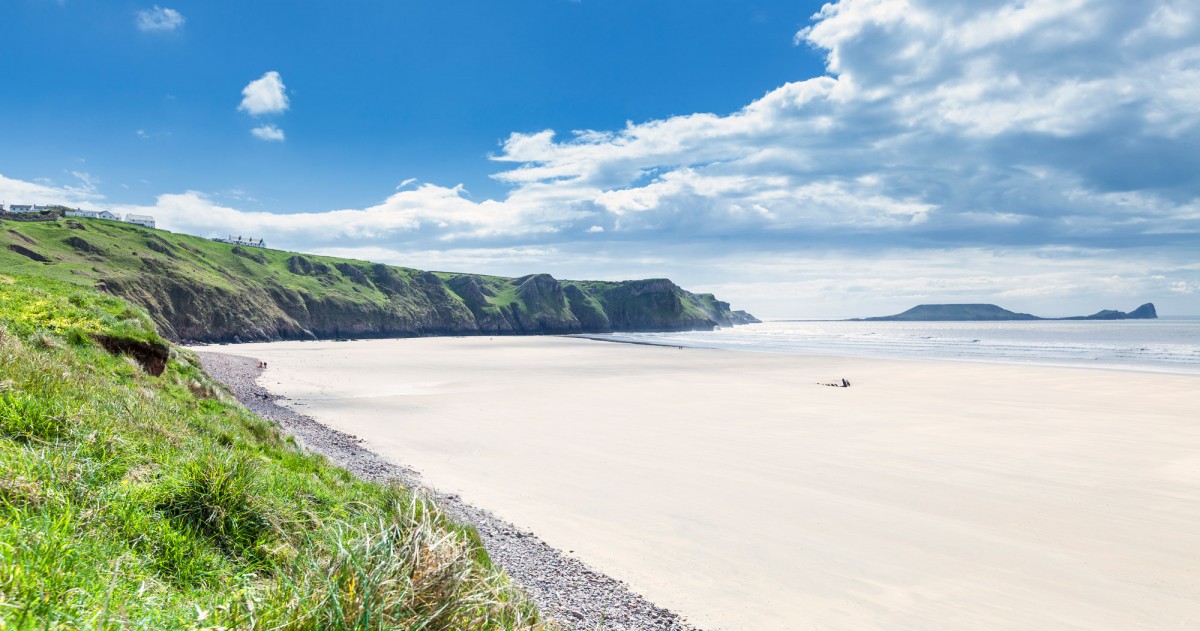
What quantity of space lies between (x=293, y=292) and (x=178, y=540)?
12244 cm

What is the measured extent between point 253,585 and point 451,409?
916 inches

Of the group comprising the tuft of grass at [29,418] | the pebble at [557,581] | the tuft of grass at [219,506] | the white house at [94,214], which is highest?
the white house at [94,214]

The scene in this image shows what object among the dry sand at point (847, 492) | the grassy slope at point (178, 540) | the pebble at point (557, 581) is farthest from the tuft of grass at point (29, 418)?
the dry sand at point (847, 492)

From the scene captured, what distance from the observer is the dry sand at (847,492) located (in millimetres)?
9109

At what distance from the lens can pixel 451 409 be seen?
26.8 metres

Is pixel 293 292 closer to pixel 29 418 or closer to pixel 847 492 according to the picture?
pixel 847 492

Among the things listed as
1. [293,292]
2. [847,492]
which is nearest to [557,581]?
[847,492]

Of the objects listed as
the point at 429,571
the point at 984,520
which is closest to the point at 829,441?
the point at 984,520

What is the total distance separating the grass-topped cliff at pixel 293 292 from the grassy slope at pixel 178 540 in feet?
112

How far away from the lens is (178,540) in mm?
4418

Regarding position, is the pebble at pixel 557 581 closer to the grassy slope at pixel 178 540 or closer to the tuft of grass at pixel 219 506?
the grassy slope at pixel 178 540

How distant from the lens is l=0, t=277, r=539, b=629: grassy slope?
9.57 feet

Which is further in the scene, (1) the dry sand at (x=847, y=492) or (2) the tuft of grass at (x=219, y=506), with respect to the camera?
(1) the dry sand at (x=847, y=492)

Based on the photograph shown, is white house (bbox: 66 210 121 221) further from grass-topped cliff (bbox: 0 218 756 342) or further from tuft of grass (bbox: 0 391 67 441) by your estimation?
tuft of grass (bbox: 0 391 67 441)
